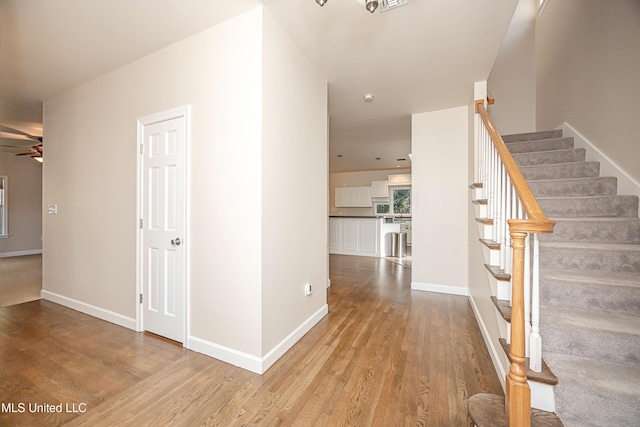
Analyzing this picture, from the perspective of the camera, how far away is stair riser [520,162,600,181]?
2.57 meters

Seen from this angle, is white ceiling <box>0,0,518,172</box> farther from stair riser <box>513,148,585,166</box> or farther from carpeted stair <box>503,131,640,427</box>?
carpeted stair <box>503,131,640,427</box>

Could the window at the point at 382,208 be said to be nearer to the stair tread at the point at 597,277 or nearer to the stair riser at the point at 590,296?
the stair tread at the point at 597,277

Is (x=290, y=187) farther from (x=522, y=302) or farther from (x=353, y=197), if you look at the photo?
(x=353, y=197)

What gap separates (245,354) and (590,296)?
2.38 m

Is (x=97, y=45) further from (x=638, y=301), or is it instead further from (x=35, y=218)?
(x=35, y=218)

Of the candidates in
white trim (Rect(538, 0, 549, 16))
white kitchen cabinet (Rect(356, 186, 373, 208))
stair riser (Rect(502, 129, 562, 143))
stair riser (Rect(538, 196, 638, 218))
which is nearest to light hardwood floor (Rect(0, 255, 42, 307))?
stair riser (Rect(538, 196, 638, 218))

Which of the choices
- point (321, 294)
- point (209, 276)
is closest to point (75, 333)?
point (209, 276)

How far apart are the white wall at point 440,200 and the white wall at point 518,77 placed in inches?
63.3

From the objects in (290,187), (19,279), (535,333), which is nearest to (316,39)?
(290,187)

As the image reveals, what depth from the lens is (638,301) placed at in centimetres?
154

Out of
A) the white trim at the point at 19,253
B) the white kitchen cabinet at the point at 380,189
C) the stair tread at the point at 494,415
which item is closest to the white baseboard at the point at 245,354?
the stair tread at the point at 494,415

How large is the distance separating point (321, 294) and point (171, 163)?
2.00 metres

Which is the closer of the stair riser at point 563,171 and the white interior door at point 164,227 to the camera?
the white interior door at point 164,227

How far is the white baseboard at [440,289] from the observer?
367 cm
